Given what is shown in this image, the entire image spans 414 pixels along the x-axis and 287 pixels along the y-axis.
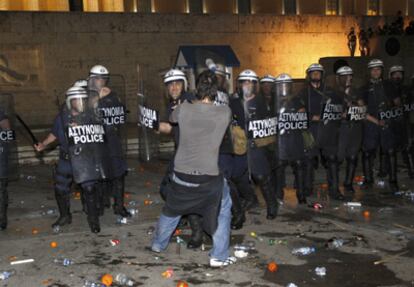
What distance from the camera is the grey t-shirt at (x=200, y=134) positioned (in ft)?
18.0

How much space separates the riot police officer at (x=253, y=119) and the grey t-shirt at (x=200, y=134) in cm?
166

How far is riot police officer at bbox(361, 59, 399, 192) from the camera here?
943 centimetres

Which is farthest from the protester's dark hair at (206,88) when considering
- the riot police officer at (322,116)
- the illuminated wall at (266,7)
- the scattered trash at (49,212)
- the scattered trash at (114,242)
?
the illuminated wall at (266,7)

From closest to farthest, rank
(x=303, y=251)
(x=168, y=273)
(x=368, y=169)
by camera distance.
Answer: (x=168, y=273)
(x=303, y=251)
(x=368, y=169)

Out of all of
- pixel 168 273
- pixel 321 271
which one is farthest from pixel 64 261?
pixel 321 271

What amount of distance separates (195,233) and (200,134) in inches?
63.7

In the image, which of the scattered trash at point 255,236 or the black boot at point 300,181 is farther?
the black boot at point 300,181

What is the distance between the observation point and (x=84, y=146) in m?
7.22

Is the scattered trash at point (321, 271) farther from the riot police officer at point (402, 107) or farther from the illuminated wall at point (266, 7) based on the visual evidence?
the illuminated wall at point (266, 7)

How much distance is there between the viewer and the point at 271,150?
7891 millimetres

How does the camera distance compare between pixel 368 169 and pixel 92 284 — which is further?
pixel 368 169

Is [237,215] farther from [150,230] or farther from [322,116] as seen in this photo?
[322,116]

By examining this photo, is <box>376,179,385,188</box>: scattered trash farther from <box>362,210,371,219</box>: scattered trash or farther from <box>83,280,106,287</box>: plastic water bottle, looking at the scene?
<box>83,280,106,287</box>: plastic water bottle

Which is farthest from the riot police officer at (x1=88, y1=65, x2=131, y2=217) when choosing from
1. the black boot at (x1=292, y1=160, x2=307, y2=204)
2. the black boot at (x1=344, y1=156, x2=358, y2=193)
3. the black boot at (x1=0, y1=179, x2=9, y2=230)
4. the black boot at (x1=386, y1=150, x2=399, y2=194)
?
the black boot at (x1=386, y1=150, x2=399, y2=194)
